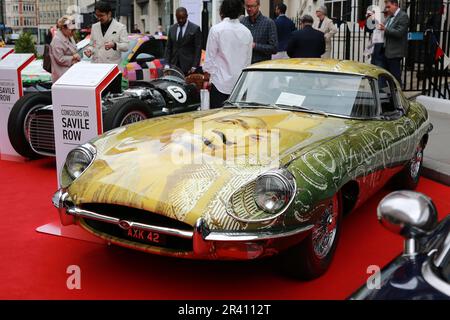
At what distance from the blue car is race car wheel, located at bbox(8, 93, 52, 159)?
542 cm

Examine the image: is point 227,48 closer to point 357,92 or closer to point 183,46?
point 357,92

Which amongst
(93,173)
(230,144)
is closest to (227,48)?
(230,144)

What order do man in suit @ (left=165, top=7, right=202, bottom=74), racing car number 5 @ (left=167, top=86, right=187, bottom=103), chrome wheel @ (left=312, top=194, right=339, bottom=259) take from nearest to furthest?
chrome wheel @ (left=312, top=194, right=339, bottom=259)
racing car number 5 @ (left=167, top=86, right=187, bottom=103)
man in suit @ (left=165, top=7, right=202, bottom=74)

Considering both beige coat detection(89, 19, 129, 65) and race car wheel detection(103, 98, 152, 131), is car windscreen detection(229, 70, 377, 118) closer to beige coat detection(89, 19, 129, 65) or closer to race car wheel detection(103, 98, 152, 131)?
race car wheel detection(103, 98, 152, 131)

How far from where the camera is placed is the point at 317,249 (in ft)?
11.4

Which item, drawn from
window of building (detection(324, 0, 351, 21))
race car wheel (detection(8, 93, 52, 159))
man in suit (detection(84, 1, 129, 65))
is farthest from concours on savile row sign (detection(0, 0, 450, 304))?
window of building (detection(324, 0, 351, 21))

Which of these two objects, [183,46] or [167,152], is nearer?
[167,152]

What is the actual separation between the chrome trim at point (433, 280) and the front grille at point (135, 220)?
4.63 feet

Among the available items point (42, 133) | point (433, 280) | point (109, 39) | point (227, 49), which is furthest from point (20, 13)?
point (433, 280)

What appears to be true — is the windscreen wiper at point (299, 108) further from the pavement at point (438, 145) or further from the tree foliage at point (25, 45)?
the tree foliage at point (25, 45)

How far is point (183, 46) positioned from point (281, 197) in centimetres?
588

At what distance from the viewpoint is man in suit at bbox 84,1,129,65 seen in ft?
22.5

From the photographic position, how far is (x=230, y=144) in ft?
11.7

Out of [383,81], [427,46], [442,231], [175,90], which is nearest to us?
[442,231]
